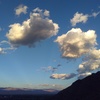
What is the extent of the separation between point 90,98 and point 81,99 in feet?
41.5

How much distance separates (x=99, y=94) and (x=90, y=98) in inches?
315

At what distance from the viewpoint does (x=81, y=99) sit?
199125 mm

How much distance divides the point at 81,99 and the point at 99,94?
57.3ft

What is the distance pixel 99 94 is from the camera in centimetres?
18925

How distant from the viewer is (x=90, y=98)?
188 m
